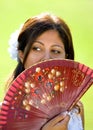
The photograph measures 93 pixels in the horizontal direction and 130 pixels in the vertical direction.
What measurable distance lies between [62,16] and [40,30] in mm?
1319

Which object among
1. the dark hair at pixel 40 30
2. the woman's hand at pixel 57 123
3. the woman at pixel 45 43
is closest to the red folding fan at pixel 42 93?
the woman's hand at pixel 57 123

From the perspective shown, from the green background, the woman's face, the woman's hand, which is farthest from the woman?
the green background

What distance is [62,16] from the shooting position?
284 centimetres

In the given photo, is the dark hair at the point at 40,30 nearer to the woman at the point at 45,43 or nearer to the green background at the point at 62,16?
the woman at the point at 45,43

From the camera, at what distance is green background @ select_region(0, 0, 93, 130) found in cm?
278

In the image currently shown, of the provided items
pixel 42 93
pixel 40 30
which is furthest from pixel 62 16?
pixel 42 93

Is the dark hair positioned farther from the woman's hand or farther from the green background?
the green background

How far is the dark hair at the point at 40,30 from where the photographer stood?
1558 mm

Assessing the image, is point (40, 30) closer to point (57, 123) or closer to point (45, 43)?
point (45, 43)

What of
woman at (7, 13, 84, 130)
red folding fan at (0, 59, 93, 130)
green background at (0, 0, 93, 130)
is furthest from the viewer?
green background at (0, 0, 93, 130)

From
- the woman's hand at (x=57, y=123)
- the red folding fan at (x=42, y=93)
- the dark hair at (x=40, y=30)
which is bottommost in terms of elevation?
the woman's hand at (x=57, y=123)

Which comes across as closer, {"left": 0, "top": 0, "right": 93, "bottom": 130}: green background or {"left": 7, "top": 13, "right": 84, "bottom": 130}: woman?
{"left": 7, "top": 13, "right": 84, "bottom": 130}: woman

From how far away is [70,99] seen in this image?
4.16 feet

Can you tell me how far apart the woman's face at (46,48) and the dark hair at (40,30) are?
0.7 inches
